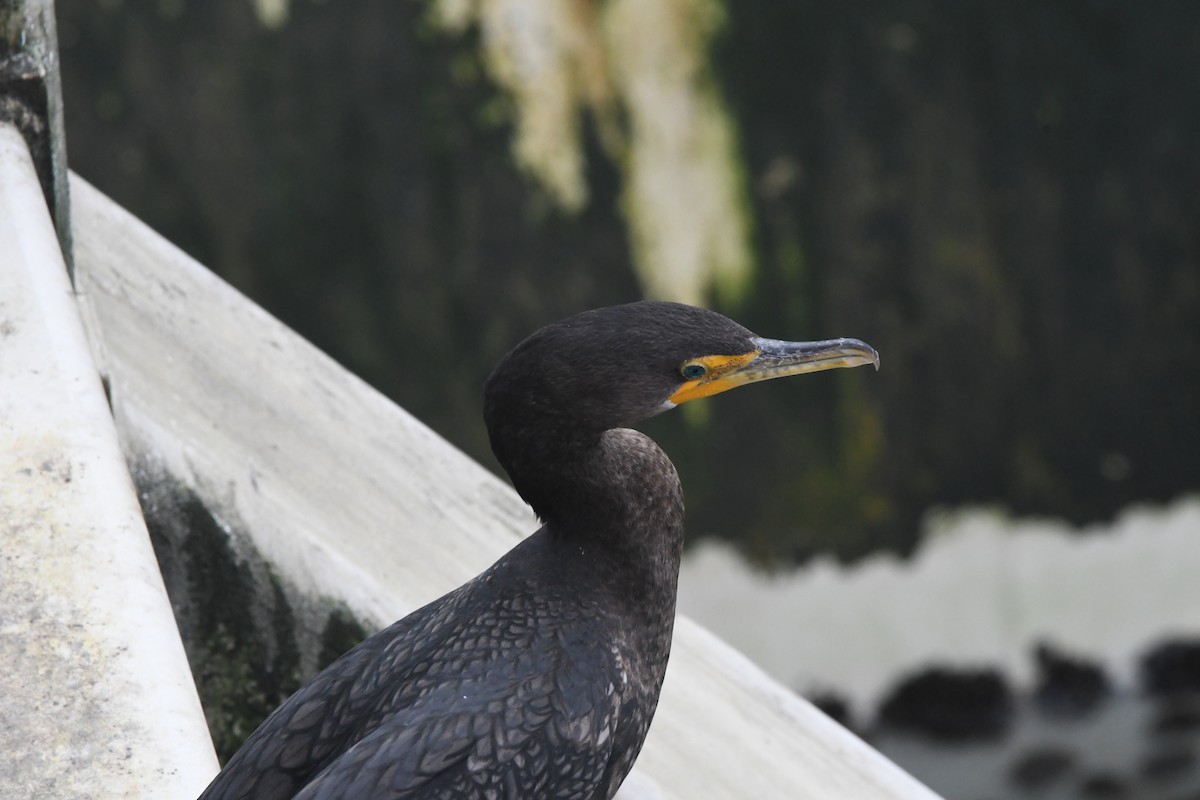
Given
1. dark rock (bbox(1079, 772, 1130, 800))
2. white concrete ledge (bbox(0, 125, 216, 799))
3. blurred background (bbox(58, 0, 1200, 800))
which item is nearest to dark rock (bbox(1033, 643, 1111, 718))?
blurred background (bbox(58, 0, 1200, 800))

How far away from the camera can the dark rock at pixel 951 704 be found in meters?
6.04

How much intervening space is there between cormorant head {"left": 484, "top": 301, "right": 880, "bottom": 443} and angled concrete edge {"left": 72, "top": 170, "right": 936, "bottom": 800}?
2.31 ft

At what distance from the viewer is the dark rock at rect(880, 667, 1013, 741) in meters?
6.04

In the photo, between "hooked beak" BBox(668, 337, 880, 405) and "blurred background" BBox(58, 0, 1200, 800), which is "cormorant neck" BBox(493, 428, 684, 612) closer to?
"hooked beak" BBox(668, 337, 880, 405)

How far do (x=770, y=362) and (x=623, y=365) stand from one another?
23 centimetres

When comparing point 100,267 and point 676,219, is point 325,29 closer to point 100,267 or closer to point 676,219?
point 676,219

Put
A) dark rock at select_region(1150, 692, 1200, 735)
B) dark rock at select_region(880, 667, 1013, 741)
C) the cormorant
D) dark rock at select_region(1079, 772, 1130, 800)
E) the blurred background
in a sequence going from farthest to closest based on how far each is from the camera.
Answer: dark rock at select_region(880, 667, 1013, 741) → dark rock at select_region(1150, 692, 1200, 735) → dark rock at select_region(1079, 772, 1130, 800) → the blurred background → the cormorant

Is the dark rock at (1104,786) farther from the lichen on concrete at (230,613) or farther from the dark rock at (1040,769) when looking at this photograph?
the lichen on concrete at (230,613)

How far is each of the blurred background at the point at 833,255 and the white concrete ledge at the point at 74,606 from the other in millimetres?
3438

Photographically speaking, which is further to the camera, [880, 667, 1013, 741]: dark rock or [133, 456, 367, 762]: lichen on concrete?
[880, 667, 1013, 741]: dark rock

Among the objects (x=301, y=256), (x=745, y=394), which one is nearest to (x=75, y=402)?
(x=301, y=256)

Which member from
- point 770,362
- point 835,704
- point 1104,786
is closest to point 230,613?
point 770,362

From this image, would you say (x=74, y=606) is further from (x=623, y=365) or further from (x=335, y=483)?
(x=335, y=483)

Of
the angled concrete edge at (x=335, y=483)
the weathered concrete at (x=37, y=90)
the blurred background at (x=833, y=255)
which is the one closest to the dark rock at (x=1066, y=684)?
the blurred background at (x=833, y=255)
